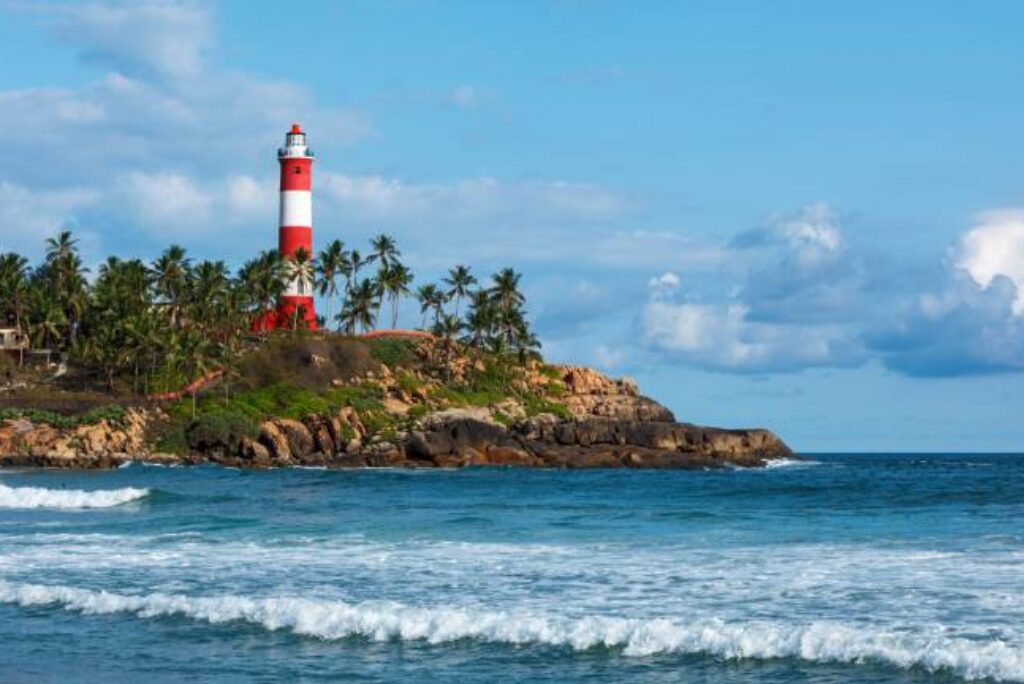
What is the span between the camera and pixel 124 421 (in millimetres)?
77062

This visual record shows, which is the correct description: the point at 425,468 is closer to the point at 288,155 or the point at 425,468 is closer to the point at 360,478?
the point at 360,478

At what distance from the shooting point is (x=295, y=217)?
3548 inches

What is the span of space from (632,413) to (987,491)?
41428 mm

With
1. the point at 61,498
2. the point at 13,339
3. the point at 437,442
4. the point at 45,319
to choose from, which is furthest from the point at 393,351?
the point at 61,498

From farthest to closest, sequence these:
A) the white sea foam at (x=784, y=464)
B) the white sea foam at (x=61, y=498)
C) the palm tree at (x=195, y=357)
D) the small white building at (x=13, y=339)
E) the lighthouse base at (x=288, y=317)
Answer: the lighthouse base at (x=288, y=317) < the small white building at (x=13, y=339) < the white sea foam at (x=784, y=464) < the palm tree at (x=195, y=357) < the white sea foam at (x=61, y=498)

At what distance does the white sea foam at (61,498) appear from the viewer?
134 feet

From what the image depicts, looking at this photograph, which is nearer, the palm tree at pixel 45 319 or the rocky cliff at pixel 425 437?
the rocky cliff at pixel 425 437

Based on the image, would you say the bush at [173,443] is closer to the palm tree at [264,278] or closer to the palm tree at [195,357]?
the palm tree at [195,357]

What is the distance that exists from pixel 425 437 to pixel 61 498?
3765 cm

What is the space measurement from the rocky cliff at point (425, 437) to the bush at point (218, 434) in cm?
8

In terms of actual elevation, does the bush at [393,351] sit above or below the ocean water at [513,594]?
above

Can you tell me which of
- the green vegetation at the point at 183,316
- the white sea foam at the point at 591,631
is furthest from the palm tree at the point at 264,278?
the white sea foam at the point at 591,631

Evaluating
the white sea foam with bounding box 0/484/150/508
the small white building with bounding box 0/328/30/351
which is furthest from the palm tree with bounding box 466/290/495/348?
the white sea foam with bounding box 0/484/150/508

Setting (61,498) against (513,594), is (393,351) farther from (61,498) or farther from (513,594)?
(513,594)
